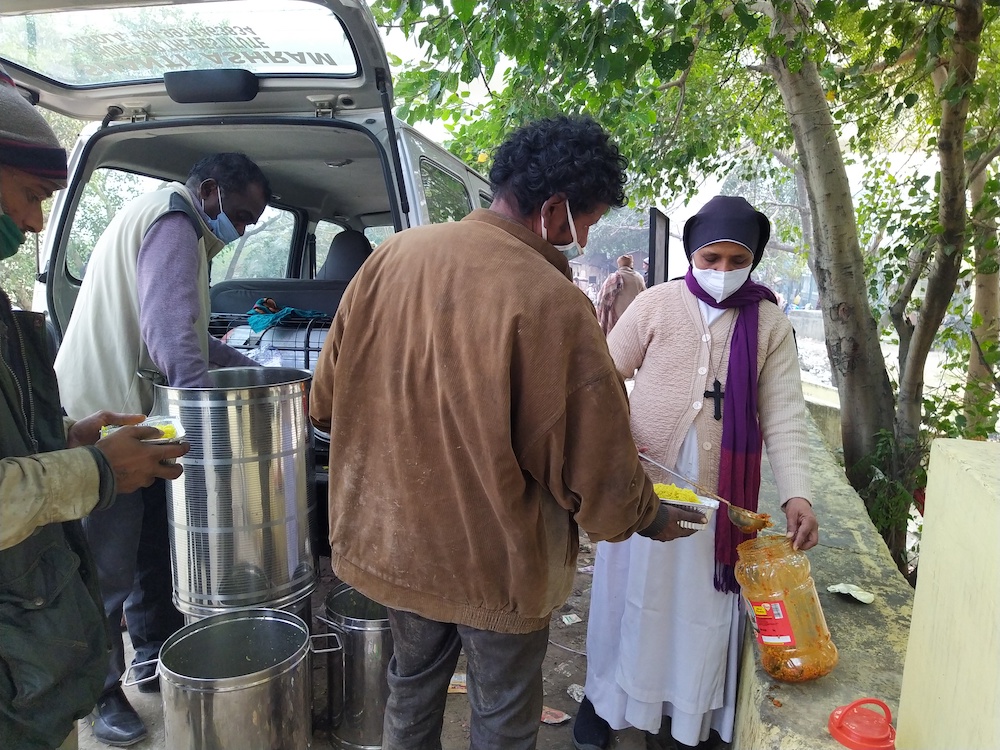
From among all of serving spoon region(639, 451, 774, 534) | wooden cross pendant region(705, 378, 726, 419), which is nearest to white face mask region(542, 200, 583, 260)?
wooden cross pendant region(705, 378, 726, 419)

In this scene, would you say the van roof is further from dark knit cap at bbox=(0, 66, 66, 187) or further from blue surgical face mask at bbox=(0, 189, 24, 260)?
blue surgical face mask at bbox=(0, 189, 24, 260)

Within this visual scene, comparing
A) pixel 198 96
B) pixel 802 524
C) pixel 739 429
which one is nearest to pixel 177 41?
pixel 198 96

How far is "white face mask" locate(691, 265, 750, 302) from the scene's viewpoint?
226cm

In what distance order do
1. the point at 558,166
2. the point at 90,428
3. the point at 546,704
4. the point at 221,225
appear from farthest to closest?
the point at 546,704, the point at 221,225, the point at 90,428, the point at 558,166

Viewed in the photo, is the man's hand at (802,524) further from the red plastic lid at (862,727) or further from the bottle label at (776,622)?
the red plastic lid at (862,727)

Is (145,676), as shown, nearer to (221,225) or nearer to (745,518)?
(221,225)

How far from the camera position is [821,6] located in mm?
3064

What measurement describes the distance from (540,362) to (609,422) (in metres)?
0.21

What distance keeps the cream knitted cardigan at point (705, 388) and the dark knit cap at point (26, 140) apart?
69.1 inches

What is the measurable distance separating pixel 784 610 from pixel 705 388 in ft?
2.34

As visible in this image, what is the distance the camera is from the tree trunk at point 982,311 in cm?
423

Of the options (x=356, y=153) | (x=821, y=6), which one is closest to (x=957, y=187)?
(x=821, y=6)

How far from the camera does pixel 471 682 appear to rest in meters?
1.79

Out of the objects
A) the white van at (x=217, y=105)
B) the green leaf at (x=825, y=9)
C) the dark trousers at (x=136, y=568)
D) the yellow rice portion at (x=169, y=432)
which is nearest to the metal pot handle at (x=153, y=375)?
Answer: the dark trousers at (x=136, y=568)
